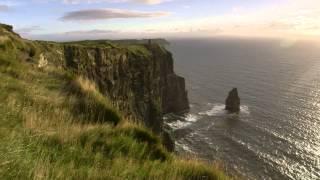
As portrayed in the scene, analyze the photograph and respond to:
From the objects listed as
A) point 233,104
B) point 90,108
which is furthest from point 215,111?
point 90,108

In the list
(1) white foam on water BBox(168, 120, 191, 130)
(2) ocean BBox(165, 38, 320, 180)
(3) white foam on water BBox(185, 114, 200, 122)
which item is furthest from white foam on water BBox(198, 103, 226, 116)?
(1) white foam on water BBox(168, 120, 191, 130)

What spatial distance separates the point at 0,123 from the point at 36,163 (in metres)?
2.13

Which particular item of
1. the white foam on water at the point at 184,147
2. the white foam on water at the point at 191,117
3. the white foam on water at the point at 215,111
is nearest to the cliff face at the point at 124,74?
the white foam on water at the point at 184,147

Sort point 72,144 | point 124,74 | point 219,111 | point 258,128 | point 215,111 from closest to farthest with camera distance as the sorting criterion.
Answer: point 72,144 → point 124,74 → point 258,128 → point 215,111 → point 219,111

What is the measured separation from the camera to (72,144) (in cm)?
856

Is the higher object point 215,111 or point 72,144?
→ point 72,144

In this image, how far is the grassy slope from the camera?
609 cm

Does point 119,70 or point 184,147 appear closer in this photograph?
point 119,70

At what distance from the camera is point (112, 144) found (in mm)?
9414

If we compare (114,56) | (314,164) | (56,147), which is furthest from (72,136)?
(314,164)

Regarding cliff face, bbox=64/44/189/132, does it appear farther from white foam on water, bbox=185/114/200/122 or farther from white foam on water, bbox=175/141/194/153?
white foam on water, bbox=185/114/200/122

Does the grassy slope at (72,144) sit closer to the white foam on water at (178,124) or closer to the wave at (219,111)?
the white foam on water at (178,124)

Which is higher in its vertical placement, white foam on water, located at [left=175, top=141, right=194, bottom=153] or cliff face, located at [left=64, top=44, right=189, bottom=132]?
cliff face, located at [left=64, top=44, right=189, bottom=132]

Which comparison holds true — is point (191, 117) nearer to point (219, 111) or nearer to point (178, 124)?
point (178, 124)
